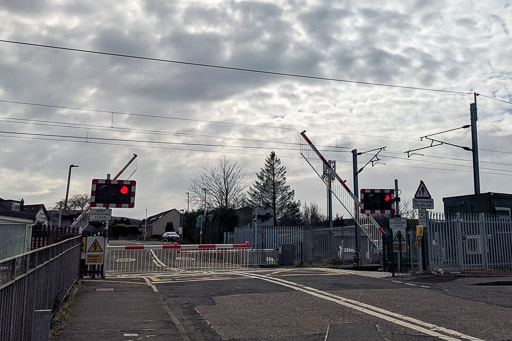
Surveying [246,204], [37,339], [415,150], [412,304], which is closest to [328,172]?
[415,150]

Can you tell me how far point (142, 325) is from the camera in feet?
25.5

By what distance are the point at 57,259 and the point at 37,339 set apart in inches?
138

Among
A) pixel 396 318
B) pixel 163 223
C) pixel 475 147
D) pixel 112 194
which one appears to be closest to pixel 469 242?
pixel 475 147

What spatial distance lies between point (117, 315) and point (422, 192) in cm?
1075

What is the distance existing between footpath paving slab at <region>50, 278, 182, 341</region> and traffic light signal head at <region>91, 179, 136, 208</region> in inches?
190

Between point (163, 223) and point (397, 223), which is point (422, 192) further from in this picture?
point (163, 223)

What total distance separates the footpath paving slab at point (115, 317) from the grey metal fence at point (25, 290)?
0.56 metres

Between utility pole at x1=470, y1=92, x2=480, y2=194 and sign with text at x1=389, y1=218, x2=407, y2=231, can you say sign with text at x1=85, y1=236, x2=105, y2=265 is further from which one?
utility pole at x1=470, y1=92, x2=480, y2=194

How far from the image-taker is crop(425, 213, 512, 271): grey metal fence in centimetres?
1696

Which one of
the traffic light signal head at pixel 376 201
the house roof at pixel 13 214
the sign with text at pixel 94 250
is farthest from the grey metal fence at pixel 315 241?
the house roof at pixel 13 214

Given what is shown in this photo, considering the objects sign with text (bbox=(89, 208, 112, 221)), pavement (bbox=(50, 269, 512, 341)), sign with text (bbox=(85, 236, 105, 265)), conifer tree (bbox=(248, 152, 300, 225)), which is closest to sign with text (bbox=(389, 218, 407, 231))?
pavement (bbox=(50, 269, 512, 341))

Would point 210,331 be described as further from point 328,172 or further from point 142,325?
point 328,172

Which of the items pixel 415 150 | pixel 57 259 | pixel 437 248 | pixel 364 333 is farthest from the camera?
pixel 415 150

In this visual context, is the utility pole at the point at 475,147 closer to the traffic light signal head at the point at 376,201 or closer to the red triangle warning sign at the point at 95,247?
the traffic light signal head at the point at 376,201
